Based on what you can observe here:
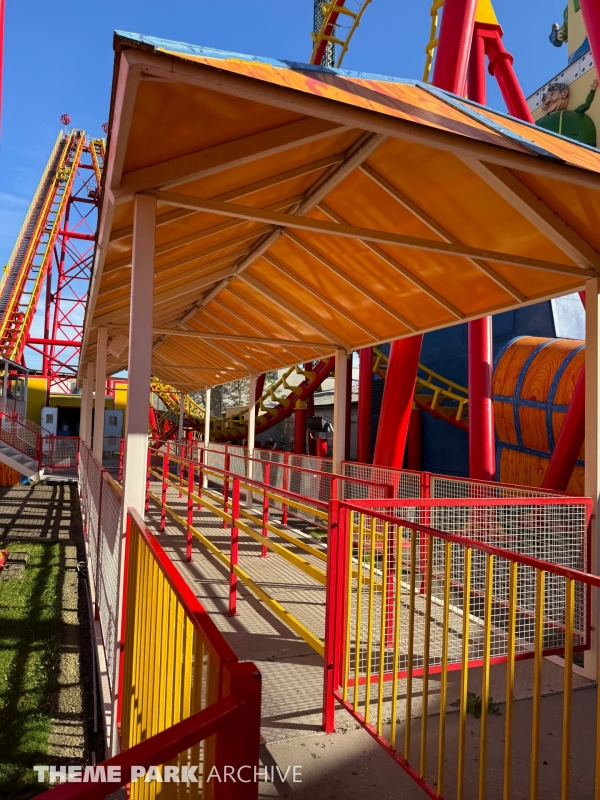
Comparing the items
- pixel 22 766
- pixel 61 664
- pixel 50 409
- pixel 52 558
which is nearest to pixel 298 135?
pixel 22 766

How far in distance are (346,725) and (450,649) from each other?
1284 millimetres

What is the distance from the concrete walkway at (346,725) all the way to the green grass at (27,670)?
5.19 feet

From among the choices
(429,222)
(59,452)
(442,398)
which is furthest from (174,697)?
(59,452)

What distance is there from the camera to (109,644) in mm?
4234

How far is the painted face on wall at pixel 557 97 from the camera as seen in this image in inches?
982

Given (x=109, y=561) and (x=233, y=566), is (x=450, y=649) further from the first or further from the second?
(x=109, y=561)

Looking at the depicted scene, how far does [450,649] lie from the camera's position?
15.1 ft

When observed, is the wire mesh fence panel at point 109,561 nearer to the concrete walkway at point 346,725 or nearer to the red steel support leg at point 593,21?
the concrete walkway at point 346,725

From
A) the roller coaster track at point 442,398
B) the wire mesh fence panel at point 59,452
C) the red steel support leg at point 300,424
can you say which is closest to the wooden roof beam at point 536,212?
the roller coaster track at point 442,398

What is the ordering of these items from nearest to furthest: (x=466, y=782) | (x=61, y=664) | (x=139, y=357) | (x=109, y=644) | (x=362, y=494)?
(x=466, y=782), (x=139, y=357), (x=109, y=644), (x=61, y=664), (x=362, y=494)

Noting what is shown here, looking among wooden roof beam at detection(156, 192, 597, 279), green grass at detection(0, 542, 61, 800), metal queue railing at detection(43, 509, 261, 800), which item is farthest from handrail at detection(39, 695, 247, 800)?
green grass at detection(0, 542, 61, 800)

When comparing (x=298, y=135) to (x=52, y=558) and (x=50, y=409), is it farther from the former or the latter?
(x=50, y=409)

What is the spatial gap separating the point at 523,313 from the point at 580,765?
14.4 metres

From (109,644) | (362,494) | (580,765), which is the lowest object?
(580,765)
